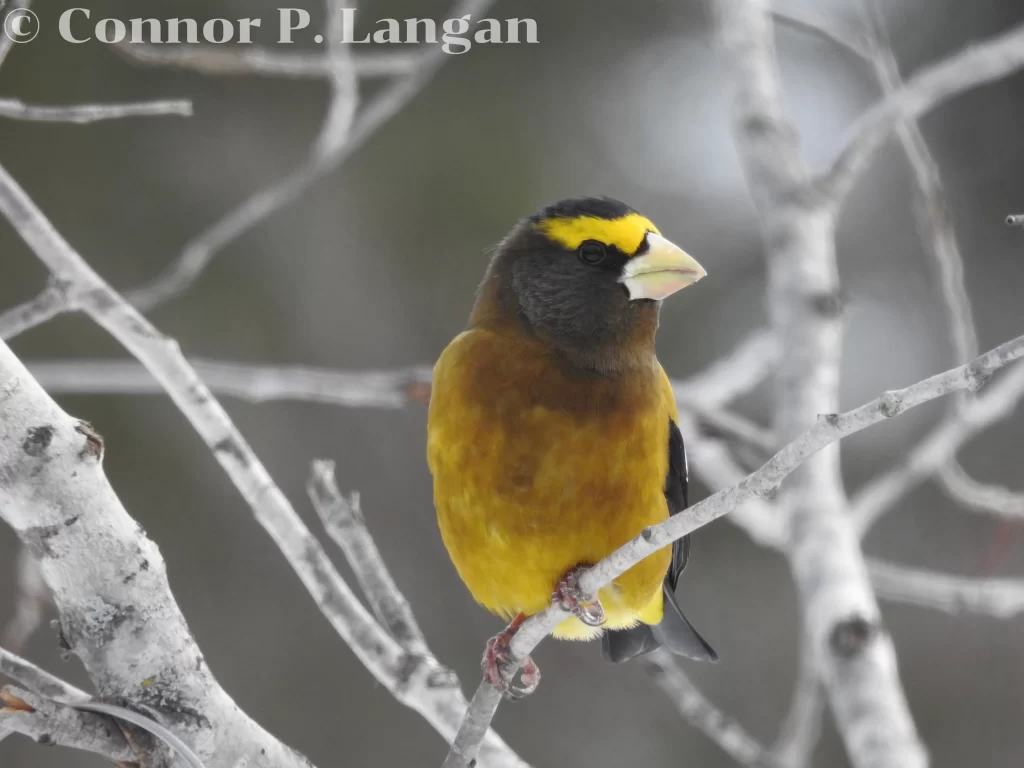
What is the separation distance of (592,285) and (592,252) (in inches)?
2.1

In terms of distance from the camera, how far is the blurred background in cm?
404

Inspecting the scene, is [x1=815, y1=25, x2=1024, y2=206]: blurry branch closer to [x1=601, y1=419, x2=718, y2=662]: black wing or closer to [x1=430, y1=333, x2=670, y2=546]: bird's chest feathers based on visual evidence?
[x1=601, y1=419, x2=718, y2=662]: black wing

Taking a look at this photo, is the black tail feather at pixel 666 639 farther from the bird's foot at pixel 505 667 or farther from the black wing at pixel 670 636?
the bird's foot at pixel 505 667

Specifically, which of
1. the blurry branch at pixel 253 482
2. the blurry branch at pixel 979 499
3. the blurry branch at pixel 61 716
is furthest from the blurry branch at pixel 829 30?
the blurry branch at pixel 61 716

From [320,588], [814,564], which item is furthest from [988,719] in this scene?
[320,588]

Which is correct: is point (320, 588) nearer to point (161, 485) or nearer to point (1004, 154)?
point (161, 485)

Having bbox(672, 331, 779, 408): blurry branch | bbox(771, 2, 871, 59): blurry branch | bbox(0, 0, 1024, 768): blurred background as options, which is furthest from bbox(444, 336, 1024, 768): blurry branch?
bbox(0, 0, 1024, 768): blurred background

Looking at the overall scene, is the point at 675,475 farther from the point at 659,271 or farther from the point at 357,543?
the point at 357,543

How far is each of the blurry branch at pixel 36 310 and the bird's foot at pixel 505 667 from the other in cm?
78

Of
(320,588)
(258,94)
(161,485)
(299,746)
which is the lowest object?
(320,588)

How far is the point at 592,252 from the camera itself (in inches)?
66.3

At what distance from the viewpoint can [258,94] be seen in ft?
14.6

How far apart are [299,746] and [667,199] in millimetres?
2522

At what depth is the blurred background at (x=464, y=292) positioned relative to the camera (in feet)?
13.2
